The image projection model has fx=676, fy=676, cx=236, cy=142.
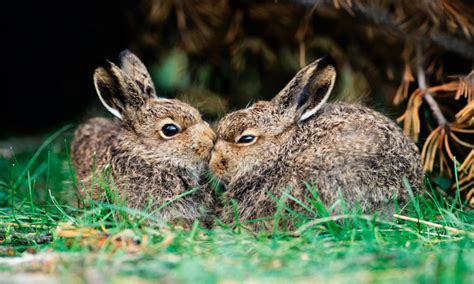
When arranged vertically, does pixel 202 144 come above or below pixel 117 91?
below

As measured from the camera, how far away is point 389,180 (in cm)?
421

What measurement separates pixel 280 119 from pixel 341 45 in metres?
2.50

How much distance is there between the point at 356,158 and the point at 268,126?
72cm

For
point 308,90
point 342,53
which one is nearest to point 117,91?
point 308,90

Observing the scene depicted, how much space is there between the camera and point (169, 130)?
4.75m

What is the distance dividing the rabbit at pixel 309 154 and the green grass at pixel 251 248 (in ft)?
0.53

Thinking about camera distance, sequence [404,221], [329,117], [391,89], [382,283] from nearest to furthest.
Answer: [382,283] → [404,221] → [329,117] → [391,89]

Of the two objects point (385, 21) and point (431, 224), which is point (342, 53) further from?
point (431, 224)

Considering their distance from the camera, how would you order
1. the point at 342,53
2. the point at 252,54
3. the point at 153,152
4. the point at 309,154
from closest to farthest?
the point at 309,154 < the point at 153,152 < the point at 342,53 < the point at 252,54

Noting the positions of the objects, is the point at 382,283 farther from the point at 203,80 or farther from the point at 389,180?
the point at 203,80

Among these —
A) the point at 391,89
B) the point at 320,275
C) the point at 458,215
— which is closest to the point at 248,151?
the point at 458,215

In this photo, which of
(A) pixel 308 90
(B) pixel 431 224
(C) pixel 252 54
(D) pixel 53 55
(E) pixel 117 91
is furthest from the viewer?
(D) pixel 53 55

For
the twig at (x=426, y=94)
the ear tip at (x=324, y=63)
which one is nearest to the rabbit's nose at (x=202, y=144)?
the ear tip at (x=324, y=63)

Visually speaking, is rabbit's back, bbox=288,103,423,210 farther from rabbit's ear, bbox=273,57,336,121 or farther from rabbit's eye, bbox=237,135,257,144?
rabbit's eye, bbox=237,135,257,144
